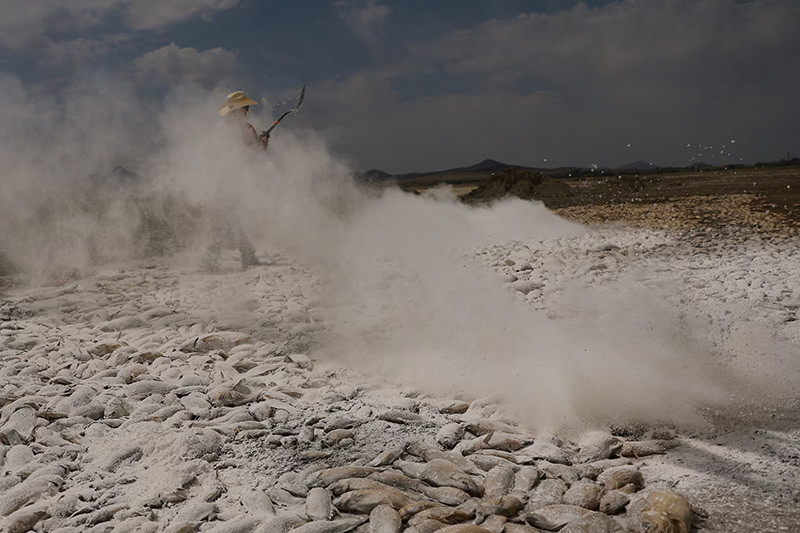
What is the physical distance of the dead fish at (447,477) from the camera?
3.14 metres

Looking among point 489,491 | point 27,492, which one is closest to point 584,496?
point 489,491

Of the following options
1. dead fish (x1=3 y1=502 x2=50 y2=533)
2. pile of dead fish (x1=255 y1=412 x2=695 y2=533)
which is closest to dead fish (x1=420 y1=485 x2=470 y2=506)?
pile of dead fish (x1=255 y1=412 x2=695 y2=533)

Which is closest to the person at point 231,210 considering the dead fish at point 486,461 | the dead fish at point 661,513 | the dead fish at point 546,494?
the dead fish at point 486,461

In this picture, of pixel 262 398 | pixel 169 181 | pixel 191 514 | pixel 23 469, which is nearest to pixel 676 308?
pixel 262 398

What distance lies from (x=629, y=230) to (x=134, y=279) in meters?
8.66

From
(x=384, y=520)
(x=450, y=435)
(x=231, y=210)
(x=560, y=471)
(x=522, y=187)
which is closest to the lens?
(x=384, y=520)

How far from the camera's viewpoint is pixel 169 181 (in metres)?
10.6

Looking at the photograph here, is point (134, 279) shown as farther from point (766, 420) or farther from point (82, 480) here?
point (766, 420)

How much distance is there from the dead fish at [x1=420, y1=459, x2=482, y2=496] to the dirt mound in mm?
16859

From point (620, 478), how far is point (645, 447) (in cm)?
49

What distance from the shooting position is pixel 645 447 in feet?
11.9

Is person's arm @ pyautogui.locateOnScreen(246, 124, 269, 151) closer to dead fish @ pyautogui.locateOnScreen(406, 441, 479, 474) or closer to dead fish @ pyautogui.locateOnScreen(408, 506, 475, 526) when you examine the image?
dead fish @ pyautogui.locateOnScreen(406, 441, 479, 474)

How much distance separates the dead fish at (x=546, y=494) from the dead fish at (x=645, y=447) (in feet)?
1.94

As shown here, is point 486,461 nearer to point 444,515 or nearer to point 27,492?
point 444,515
